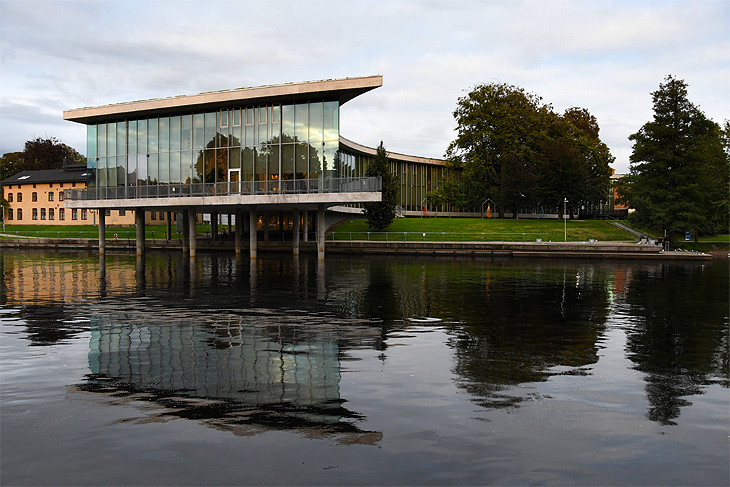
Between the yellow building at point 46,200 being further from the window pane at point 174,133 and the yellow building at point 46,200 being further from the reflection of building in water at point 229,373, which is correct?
the reflection of building in water at point 229,373

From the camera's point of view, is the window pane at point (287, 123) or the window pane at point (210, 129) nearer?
the window pane at point (287, 123)

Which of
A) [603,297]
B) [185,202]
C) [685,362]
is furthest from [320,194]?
[685,362]

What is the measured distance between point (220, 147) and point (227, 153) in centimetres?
83

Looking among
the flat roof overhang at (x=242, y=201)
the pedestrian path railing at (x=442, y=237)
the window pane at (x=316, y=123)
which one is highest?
the window pane at (x=316, y=123)

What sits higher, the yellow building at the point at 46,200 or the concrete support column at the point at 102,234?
the yellow building at the point at 46,200

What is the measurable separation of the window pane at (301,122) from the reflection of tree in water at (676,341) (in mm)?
26175

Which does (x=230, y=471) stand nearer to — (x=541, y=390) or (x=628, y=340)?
(x=541, y=390)

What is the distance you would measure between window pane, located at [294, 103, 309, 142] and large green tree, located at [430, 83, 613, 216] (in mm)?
34309

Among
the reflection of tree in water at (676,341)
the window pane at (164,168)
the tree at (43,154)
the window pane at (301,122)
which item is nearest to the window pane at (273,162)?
the window pane at (301,122)

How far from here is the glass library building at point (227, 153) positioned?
43594mm

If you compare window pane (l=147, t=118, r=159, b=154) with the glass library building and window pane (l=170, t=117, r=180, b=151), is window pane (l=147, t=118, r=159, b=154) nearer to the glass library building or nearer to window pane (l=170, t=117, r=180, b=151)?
the glass library building

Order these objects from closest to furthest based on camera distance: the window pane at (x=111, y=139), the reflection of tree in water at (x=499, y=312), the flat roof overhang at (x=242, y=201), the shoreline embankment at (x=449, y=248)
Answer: the reflection of tree in water at (x=499, y=312) < the flat roof overhang at (x=242, y=201) < the shoreline embankment at (x=449, y=248) < the window pane at (x=111, y=139)

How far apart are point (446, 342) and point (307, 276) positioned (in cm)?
1887

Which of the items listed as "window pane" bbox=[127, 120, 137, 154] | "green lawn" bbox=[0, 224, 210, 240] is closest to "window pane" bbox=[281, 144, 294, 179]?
"window pane" bbox=[127, 120, 137, 154]
